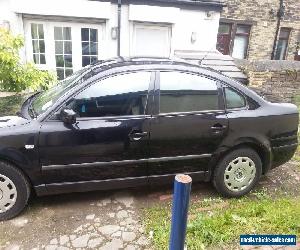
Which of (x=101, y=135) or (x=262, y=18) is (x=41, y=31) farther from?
(x=262, y=18)

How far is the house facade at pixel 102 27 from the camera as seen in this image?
893cm

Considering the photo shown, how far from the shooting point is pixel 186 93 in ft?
12.9

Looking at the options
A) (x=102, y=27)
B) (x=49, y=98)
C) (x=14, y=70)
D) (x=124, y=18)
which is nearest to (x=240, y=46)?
Answer: (x=124, y=18)

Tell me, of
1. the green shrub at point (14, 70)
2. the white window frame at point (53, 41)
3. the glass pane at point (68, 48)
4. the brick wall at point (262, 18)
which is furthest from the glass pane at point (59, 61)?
the brick wall at point (262, 18)

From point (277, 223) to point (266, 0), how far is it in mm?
10951

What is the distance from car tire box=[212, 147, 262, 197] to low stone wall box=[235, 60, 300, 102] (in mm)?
3378

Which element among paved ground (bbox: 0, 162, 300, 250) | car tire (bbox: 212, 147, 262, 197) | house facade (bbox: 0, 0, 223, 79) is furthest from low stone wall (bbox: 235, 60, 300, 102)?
car tire (bbox: 212, 147, 262, 197)

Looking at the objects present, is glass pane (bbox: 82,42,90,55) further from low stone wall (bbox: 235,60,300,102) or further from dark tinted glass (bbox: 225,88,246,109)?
dark tinted glass (bbox: 225,88,246,109)

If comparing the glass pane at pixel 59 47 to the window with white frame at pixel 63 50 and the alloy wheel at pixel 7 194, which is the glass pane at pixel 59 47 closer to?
the window with white frame at pixel 63 50

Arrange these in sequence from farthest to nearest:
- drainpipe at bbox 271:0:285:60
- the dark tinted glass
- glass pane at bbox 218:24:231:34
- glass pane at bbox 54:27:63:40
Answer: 1. glass pane at bbox 218:24:231:34
2. drainpipe at bbox 271:0:285:60
3. glass pane at bbox 54:27:63:40
4. the dark tinted glass

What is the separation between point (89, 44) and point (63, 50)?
2.64 feet

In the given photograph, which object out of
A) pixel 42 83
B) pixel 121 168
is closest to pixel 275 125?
pixel 121 168

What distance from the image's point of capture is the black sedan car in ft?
11.6

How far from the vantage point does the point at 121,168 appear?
3811 millimetres
